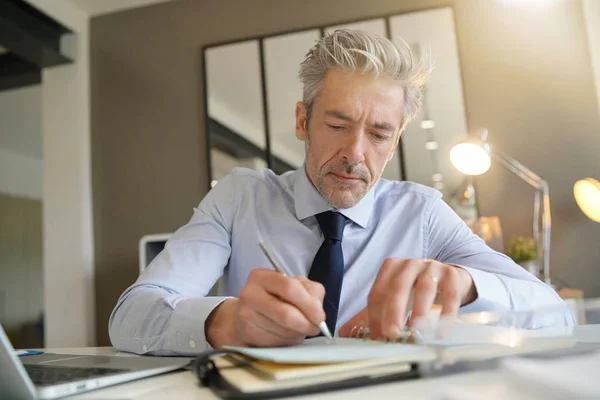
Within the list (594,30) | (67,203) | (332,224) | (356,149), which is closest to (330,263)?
(332,224)

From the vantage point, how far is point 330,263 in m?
1.09

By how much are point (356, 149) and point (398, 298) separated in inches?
22.9

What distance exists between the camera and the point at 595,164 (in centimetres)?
255

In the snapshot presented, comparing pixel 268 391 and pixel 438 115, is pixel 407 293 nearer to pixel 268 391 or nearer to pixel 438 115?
pixel 268 391

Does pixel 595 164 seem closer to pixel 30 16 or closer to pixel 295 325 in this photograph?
pixel 295 325

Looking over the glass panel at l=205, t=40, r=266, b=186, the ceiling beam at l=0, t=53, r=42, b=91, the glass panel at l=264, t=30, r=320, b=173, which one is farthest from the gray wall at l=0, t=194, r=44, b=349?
the glass panel at l=264, t=30, r=320, b=173

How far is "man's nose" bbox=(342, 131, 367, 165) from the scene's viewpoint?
1164 millimetres

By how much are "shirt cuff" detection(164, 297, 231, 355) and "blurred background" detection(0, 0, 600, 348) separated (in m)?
1.91

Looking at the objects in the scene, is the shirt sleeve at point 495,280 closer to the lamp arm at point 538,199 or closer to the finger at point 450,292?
the finger at point 450,292

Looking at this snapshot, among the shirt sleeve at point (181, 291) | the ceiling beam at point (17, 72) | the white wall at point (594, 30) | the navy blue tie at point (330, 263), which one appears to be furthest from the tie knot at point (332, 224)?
the ceiling beam at point (17, 72)

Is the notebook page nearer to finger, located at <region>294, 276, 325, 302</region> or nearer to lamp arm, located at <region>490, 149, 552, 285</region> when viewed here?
finger, located at <region>294, 276, 325, 302</region>

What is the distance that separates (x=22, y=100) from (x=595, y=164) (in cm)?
466

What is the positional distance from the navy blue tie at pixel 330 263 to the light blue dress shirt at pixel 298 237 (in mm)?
45

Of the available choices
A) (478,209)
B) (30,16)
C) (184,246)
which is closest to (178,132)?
(30,16)
